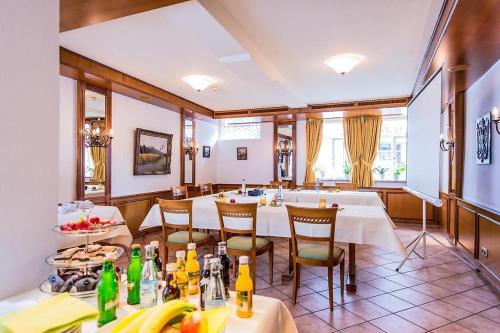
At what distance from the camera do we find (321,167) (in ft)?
26.2

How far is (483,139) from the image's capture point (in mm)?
3805

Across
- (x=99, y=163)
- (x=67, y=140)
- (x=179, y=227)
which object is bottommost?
(x=179, y=227)

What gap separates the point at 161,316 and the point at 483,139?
4.36 metres

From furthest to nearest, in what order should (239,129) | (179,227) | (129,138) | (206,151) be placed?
1. (239,129)
2. (206,151)
3. (129,138)
4. (179,227)

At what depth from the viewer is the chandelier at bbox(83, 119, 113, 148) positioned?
4.61 m

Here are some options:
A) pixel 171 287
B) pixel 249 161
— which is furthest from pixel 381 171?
pixel 171 287

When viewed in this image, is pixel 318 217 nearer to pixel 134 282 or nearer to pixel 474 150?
pixel 134 282

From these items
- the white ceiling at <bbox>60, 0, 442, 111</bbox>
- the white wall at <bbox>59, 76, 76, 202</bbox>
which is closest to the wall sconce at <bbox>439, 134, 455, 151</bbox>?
the white ceiling at <bbox>60, 0, 442, 111</bbox>

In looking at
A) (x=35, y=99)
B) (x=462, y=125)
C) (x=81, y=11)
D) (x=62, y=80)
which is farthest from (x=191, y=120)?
(x=35, y=99)

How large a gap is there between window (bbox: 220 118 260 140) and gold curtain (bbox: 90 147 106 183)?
403cm

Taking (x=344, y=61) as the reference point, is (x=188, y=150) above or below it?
below

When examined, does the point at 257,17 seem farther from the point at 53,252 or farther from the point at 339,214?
the point at 53,252

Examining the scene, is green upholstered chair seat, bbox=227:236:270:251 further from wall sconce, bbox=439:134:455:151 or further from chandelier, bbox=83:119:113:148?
wall sconce, bbox=439:134:455:151

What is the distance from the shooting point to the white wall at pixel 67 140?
418 cm
